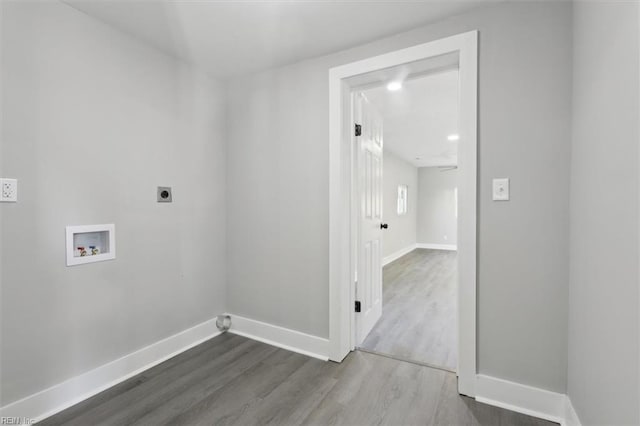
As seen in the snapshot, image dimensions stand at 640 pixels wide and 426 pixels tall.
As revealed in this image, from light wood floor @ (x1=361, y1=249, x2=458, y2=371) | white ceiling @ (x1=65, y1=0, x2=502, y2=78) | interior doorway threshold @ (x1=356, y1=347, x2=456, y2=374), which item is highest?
white ceiling @ (x1=65, y1=0, x2=502, y2=78)

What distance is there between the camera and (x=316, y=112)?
2.29 meters

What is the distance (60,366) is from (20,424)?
0.91 feet

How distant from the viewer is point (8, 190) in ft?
4.93

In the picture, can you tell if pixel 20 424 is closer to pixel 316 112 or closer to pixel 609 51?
pixel 316 112

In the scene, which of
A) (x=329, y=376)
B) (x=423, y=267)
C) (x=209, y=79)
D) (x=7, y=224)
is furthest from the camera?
(x=423, y=267)

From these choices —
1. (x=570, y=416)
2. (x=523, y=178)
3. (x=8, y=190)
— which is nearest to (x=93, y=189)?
(x=8, y=190)

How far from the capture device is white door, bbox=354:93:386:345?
247cm

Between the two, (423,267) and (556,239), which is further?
(423,267)

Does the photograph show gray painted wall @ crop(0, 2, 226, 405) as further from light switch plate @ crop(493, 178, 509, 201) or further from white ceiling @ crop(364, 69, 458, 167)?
light switch plate @ crop(493, 178, 509, 201)

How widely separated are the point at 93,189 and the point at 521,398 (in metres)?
2.82

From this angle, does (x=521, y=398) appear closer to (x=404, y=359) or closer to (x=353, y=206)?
(x=404, y=359)

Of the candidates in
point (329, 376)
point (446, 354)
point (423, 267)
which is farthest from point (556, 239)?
point (423, 267)

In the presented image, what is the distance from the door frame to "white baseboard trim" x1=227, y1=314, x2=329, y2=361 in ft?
0.37

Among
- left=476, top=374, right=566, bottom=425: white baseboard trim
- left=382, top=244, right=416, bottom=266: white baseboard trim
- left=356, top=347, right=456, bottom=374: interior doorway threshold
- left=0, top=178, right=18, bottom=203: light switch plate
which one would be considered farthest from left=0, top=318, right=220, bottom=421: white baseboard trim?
left=382, top=244, right=416, bottom=266: white baseboard trim
